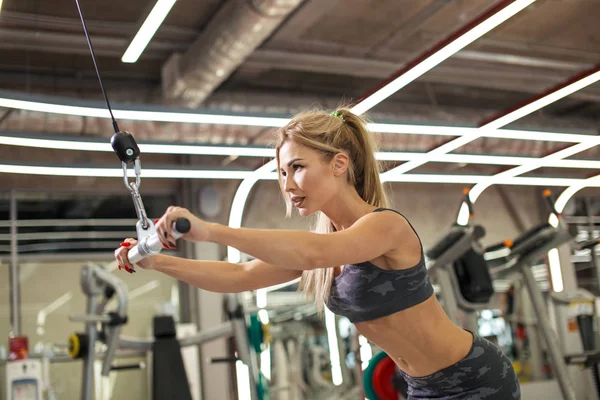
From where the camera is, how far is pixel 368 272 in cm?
174

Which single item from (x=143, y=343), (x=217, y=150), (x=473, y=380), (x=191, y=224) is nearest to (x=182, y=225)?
(x=191, y=224)

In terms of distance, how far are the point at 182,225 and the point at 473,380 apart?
946 mm

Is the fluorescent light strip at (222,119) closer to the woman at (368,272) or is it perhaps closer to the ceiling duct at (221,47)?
the ceiling duct at (221,47)

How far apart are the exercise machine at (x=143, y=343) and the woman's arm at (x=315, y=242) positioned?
11.7 feet

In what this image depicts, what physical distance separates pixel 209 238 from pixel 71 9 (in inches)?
206

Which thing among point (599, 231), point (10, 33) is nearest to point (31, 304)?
point (10, 33)

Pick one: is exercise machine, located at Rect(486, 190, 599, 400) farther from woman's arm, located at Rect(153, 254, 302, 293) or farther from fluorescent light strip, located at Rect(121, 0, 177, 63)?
woman's arm, located at Rect(153, 254, 302, 293)

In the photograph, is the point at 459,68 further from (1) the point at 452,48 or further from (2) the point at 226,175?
(1) the point at 452,48

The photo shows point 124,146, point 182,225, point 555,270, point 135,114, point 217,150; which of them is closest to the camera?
point 182,225

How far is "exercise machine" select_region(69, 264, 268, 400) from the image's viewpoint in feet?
16.0

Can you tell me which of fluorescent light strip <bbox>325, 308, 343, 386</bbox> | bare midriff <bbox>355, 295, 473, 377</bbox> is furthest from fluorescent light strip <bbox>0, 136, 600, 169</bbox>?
fluorescent light strip <bbox>325, 308, 343, 386</bbox>

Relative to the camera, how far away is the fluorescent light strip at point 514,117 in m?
3.96

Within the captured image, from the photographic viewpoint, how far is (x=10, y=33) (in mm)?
6289

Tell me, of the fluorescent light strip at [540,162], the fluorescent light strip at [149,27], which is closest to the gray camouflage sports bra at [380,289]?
the fluorescent light strip at [149,27]
